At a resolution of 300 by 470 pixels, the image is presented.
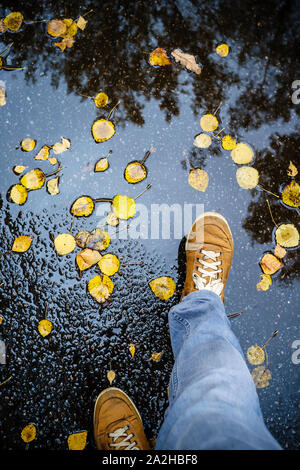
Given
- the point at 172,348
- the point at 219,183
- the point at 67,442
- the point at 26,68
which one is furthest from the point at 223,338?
the point at 26,68

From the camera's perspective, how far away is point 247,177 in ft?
4.78

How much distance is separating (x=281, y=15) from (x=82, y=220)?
1.51 m

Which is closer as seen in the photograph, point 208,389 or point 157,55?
point 208,389

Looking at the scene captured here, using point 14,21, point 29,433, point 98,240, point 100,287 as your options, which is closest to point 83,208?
point 98,240

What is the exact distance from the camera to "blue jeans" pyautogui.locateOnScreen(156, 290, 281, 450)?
846 millimetres

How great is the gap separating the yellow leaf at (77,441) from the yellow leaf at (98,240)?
0.91m

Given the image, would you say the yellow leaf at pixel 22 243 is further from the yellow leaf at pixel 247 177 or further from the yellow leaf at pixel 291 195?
the yellow leaf at pixel 291 195

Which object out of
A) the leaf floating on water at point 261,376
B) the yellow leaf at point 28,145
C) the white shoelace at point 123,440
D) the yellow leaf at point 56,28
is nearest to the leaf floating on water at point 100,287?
the white shoelace at point 123,440

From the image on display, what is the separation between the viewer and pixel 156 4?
145cm

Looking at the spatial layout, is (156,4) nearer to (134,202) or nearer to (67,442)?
(134,202)

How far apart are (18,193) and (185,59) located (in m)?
1.10

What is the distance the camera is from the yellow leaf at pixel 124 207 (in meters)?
1.42

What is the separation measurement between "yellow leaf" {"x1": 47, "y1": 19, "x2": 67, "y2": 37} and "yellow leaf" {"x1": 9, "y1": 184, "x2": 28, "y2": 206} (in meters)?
0.80

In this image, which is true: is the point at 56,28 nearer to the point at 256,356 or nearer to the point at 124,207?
the point at 124,207
